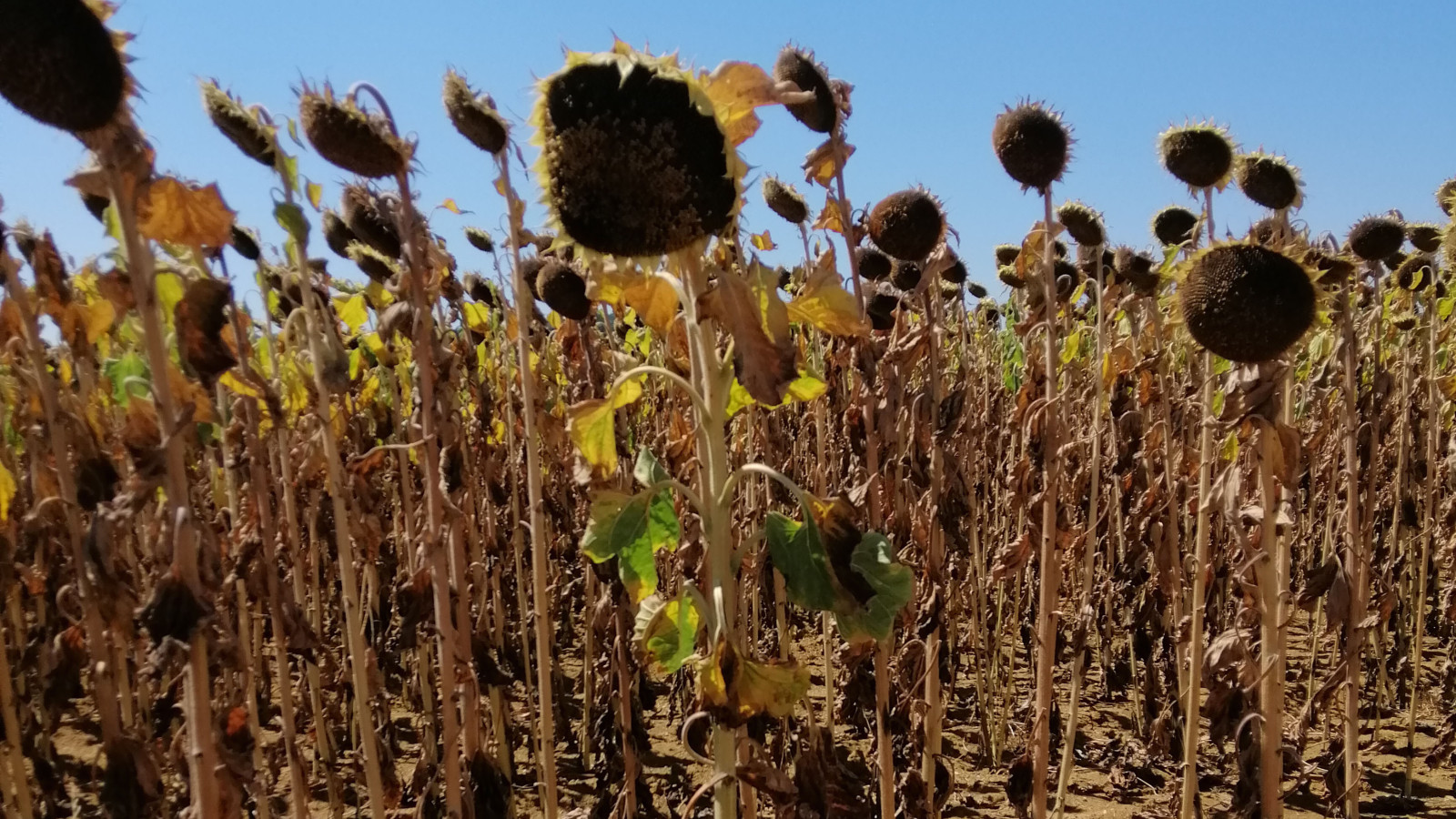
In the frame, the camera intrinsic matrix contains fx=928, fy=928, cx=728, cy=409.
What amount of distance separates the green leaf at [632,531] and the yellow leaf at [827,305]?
0.46 m

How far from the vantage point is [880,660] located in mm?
2754

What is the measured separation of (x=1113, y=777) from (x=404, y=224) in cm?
396

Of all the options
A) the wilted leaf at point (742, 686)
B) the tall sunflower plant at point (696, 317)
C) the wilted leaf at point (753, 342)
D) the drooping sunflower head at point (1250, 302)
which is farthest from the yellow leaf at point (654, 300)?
the drooping sunflower head at point (1250, 302)

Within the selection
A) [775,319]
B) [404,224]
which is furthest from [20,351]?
[775,319]

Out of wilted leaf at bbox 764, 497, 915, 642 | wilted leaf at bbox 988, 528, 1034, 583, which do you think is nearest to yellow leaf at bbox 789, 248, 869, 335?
wilted leaf at bbox 764, 497, 915, 642

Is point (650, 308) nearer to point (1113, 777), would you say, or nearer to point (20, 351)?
point (20, 351)

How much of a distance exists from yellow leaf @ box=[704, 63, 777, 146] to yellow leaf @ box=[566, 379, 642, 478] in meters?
0.56

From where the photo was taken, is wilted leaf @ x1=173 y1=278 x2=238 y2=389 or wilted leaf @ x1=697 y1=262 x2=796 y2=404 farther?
wilted leaf @ x1=173 y1=278 x2=238 y2=389

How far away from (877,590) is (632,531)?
48 cm

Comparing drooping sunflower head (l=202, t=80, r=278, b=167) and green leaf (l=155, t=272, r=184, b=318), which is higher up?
drooping sunflower head (l=202, t=80, r=278, b=167)

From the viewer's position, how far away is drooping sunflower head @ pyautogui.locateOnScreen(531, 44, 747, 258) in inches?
54.9

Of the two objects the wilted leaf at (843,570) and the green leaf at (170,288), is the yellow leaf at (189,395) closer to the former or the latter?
the green leaf at (170,288)

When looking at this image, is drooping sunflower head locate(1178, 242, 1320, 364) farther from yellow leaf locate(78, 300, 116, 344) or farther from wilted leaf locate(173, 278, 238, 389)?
yellow leaf locate(78, 300, 116, 344)

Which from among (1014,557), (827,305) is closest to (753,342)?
(827,305)
